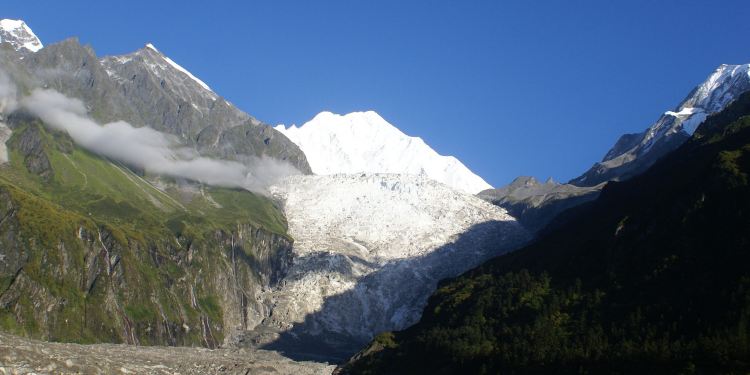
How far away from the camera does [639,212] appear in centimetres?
15575

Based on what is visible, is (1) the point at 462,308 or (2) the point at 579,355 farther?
(1) the point at 462,308

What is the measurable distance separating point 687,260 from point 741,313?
23.2 m

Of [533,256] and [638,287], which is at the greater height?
[533,256]

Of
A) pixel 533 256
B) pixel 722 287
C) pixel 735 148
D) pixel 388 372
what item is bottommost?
pixel 388 372

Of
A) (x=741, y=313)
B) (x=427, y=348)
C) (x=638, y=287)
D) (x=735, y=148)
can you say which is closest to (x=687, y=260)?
(x=638, y=287)

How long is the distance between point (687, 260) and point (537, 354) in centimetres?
3045

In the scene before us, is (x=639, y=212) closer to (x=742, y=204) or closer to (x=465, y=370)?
(x=742, y=204)

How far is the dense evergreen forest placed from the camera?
362 feet

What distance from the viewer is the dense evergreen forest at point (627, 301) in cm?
11019

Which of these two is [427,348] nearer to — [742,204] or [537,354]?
[537,354]

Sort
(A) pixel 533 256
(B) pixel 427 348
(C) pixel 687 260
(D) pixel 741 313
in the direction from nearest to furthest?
(D) pixel 741 313
(C) pixel 687 260
(B) pixel 427 348
(A) pixel 533 256

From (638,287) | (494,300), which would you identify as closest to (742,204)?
(638,287)

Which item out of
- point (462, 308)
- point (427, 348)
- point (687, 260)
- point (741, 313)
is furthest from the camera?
point (462, 308)

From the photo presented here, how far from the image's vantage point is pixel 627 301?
13150 cm
